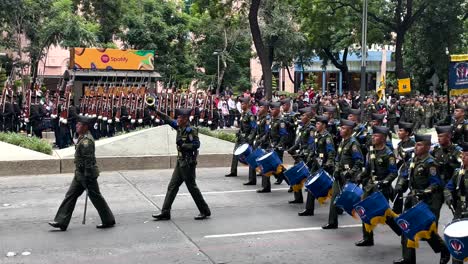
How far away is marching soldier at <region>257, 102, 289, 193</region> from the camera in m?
12.7

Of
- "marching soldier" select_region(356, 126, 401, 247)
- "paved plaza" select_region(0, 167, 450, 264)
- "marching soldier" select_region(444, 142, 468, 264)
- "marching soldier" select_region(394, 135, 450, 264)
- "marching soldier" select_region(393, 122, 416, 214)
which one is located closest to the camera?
"marching soldier" select_region(444, 142, 468, 264)

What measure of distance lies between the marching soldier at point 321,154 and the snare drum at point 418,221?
3.03 m

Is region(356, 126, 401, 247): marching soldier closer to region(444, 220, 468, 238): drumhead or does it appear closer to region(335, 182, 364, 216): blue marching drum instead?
region(335, 182, 364, 216): blue marching drum

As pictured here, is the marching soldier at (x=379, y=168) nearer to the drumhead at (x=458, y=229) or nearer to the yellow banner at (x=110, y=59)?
the drumhead at (x=458, y=229)

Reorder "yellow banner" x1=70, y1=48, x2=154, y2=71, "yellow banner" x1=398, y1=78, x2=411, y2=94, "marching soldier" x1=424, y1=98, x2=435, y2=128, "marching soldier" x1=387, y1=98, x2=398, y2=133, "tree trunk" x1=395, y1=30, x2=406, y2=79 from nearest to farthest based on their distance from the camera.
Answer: "marching soldier" x1=387, y1=98, x2=398, y2=133 < "yellow banner" x1=398, y1=78, x2=411, y2=94 < "yellow banner" x1=70, y1=48, x2=154, y2=71 < "marching soldier" x1=424, y1=98, x2=435, y2=128 < "tree trunk" x1=395, y1=30, x2=406, y2=79

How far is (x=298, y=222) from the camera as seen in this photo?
404 inches

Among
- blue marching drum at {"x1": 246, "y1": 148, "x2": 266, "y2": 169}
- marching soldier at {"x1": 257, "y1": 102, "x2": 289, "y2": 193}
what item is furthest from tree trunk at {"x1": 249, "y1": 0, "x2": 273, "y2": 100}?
blue marching drum at {"x1": 246, "y1": 148, "x2": 266, "y2": 169}

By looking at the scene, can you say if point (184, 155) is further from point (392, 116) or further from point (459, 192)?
point (392, 116)

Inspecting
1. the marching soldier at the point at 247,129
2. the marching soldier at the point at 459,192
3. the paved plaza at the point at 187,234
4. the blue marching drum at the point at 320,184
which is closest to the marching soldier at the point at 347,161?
the blue marching drum at the point at 320,184

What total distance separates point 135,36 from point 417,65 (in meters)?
22.7

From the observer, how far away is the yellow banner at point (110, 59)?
31.5 metres

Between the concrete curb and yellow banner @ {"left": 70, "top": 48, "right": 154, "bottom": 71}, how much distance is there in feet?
52.7

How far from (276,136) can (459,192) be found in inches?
241

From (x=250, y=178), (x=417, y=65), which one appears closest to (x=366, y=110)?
(x=250, y=178)
